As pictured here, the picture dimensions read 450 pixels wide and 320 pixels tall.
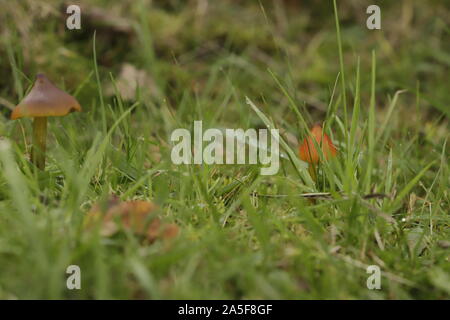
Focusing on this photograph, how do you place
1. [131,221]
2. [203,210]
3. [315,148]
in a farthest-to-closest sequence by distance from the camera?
[315,148], [203,210], [131,221]

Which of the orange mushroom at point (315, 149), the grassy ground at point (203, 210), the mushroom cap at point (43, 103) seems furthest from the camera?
the orange mushroom at point (315, 149)

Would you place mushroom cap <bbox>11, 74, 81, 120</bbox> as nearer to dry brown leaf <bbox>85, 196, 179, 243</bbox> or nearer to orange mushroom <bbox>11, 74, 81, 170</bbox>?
orange mushroom <bbox>11, 74, 81, 170</bbox>

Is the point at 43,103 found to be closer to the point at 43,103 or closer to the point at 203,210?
the point at 43,103

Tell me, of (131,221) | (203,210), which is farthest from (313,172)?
(131,221)

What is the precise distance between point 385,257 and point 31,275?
91 cm

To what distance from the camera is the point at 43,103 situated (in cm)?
171

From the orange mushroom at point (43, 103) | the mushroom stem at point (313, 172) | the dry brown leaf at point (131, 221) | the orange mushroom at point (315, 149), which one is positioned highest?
the orange mushroom at point (43, 103)

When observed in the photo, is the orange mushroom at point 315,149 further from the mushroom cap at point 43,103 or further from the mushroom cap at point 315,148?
the mushroom cap at point 43,103

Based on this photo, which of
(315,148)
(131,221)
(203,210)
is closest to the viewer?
(131,221)

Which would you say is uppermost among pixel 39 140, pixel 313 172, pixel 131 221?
pixel 39 140

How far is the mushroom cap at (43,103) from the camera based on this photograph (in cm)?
170

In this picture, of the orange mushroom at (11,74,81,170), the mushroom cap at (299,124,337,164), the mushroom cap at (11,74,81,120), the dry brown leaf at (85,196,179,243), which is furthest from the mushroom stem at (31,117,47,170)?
the mushroom cap at (299,124,337,164)

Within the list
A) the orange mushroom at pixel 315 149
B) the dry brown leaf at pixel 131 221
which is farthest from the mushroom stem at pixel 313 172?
the dry brown leaf at pixel 131 221
